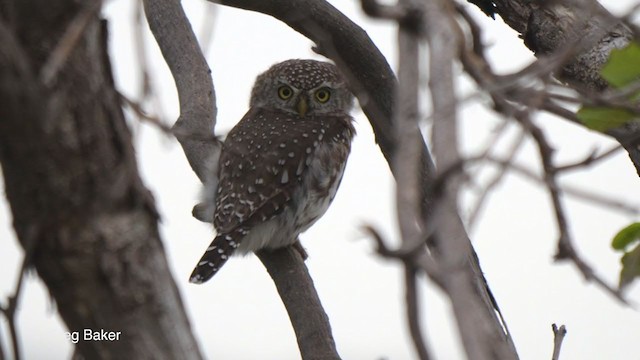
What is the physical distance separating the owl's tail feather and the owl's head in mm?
1347

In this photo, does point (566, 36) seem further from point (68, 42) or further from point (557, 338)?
point (68, 42)

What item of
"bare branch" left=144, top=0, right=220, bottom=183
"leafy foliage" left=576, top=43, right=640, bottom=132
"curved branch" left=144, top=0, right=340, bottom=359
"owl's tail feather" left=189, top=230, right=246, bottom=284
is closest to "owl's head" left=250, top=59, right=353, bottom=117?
"owl's tail feather" left=189, top=230, right=246, bottom=284

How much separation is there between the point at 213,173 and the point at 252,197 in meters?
0.33

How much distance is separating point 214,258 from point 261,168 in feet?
2.18

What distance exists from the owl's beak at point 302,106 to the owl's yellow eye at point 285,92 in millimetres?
87

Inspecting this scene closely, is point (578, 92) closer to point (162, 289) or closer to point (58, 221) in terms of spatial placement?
point (162, 289)

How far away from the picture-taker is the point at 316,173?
17.8 ft

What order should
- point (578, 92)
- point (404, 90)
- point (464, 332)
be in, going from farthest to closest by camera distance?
1. point (578, 92)
2. point (404, 90)
3. point (464, 332)

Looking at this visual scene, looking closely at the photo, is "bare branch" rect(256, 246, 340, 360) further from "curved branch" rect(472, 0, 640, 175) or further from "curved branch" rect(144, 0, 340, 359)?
"curved branch" rect(472, 0, 640, 175)

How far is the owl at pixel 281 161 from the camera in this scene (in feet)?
16.2

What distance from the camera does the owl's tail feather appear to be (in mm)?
4711

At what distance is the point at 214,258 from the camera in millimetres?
4766

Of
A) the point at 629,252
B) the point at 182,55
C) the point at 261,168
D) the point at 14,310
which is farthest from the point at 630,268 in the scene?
the point at 261,168

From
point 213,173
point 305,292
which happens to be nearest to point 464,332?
point 305,292
